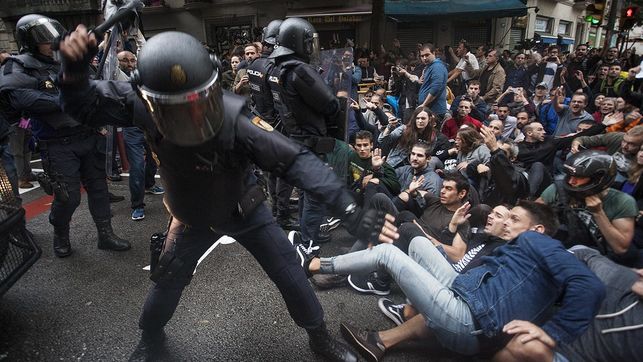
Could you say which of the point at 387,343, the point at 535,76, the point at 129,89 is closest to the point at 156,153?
the point at 129,89

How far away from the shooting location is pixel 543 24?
21141 millimetres

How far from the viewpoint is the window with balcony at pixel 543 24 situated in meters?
20.4

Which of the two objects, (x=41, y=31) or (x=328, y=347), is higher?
(x=41, y=31)

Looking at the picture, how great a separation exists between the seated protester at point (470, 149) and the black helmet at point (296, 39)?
6.33 feet

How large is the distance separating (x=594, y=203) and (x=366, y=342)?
167 cm

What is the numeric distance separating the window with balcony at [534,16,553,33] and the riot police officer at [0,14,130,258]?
22.4 meters

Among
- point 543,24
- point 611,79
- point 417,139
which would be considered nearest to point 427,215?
point 417,139

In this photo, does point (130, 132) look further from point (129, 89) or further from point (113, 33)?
point (129, 89)

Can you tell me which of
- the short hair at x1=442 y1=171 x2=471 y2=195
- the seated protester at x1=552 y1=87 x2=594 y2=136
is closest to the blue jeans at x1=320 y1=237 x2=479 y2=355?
the short hair at x1=442 y1=171 x2=471 y2=195

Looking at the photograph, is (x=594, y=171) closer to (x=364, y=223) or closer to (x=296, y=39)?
(x=364, y=223)

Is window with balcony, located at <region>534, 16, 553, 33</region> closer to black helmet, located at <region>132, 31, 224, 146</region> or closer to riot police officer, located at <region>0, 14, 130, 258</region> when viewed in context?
riot police officer, located at <region>0, 14, 130, 258</region>

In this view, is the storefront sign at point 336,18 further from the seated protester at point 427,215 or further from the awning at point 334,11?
the seated protester at point 427,215

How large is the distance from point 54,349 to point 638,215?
147 inches

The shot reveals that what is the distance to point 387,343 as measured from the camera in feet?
7.47
